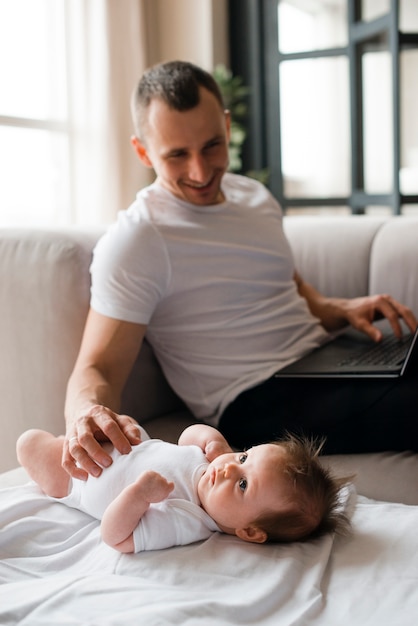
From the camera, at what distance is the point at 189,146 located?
1.97 metres

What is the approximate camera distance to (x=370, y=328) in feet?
6.79

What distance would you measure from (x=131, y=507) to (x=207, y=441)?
10.7 inches

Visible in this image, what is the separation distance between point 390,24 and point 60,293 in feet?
10.00

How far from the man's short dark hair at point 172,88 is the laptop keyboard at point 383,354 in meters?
0.70

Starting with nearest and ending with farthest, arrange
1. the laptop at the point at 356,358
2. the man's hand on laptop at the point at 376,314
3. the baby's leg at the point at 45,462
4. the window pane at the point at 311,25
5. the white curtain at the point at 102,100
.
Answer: the baby's leg at the point at 45,462 → the laptop at the point at 356,358 → the man's hand on laptop at the point at 376,314 → the white curtain at the point at 102,100 → the window pane at the point at 311,25

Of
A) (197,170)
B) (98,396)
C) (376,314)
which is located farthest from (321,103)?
(98,396)

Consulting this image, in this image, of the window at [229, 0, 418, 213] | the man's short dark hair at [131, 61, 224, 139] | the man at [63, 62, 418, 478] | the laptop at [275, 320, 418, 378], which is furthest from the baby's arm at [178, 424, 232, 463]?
the window at [229, 0, 418, 213]

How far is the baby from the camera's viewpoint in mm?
1225

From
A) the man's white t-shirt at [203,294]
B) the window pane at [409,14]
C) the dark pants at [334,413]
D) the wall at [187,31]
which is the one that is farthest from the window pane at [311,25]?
the dark pants at [334,413]

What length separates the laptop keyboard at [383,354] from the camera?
1813mm

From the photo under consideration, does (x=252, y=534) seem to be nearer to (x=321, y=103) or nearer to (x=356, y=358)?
(x=356, y=358)

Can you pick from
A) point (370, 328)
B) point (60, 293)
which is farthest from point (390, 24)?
point (60, 293)

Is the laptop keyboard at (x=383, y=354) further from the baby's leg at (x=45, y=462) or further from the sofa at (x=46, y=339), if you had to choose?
the baby's leg at (x=45, y=462)

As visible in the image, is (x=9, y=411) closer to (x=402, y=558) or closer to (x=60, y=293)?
(x=60, y=293)
